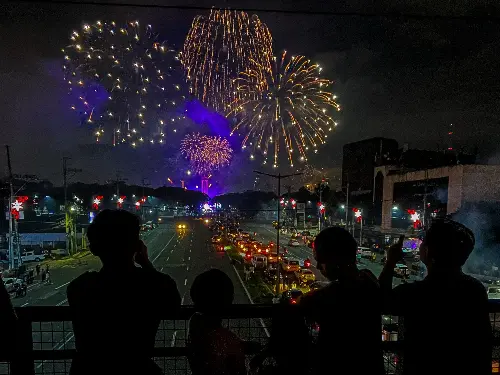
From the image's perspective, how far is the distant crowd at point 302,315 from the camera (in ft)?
6.00

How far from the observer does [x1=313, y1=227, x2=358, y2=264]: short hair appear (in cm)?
195

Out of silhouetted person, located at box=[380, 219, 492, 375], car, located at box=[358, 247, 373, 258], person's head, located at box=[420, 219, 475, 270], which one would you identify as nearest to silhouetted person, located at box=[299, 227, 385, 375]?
silhouetted person, located at box=[380, 219, 492, 375]

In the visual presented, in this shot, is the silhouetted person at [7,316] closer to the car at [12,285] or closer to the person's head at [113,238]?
the person's head at [113,238]

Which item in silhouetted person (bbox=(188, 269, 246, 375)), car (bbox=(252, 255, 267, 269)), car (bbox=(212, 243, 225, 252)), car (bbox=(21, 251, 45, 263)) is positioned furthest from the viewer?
car (bbox=(212, 243, 225, 252))

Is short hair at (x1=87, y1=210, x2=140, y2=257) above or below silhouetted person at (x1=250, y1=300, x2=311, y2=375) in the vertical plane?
above

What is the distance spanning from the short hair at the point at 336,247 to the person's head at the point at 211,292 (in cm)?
54

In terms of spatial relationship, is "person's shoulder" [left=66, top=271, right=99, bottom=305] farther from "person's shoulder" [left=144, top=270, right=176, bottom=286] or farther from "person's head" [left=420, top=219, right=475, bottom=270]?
"person's head" [left=420, top=219, right=475, bottom=270]

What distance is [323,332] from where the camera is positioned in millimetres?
1959

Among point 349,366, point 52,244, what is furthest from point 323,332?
point 52,244

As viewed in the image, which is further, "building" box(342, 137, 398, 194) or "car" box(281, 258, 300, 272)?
"building" box(342, 137, 398, 194)

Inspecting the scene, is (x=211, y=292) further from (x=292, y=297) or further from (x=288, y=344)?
A: (x=292, y=297)

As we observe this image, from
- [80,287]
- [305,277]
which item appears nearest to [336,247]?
[80,287]

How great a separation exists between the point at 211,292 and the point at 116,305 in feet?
1.61

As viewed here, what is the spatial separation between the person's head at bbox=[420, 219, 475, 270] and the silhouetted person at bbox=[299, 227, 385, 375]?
0.42m
